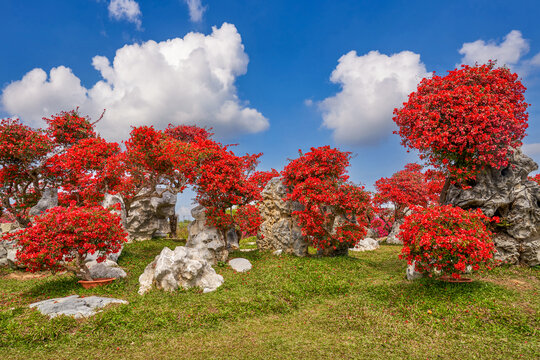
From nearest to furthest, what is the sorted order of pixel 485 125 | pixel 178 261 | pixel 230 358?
pixel 230 358
pixel 178 261
pixel 485 125

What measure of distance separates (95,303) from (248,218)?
8165 mm

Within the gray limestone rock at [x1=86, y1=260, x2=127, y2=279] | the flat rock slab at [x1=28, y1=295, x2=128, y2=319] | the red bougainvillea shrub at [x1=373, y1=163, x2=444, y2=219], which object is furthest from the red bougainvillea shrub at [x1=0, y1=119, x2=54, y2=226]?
the red bougainvillea shrub at [x1=373, y1=163, x2=444, y2=219]

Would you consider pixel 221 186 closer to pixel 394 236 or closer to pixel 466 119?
pixel 466 119

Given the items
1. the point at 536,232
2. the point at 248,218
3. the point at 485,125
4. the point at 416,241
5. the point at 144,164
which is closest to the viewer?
the point at 416,241

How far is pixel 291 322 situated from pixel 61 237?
336 inches

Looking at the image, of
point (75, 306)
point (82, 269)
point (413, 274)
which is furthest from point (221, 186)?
Result: point (413, 274)

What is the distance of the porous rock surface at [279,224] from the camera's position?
58.0ft

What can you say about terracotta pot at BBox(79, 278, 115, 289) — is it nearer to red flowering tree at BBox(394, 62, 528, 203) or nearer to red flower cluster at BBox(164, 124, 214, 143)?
red flowering tree at BBox(394, 62, 528, 203)

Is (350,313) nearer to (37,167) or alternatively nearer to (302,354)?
(302,354)

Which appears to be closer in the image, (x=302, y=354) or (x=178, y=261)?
(x=302, y=354)

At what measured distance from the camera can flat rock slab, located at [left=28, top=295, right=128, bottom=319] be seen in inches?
349

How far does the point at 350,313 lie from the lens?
9695 mm

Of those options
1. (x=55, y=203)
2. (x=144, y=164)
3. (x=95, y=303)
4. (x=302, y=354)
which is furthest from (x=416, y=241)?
(x=55, y=203)

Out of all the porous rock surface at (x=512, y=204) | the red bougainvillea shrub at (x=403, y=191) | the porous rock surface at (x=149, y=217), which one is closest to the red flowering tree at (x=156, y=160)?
the porous rock surface at (x=149, y=217)
